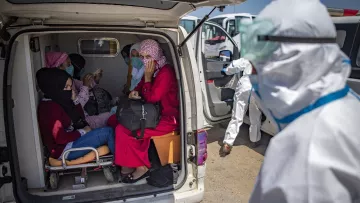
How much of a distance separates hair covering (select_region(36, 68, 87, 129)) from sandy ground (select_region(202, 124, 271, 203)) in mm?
Answer: 1838

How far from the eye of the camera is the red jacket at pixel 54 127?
235 cm

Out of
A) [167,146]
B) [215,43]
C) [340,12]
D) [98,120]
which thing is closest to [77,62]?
[98,120]

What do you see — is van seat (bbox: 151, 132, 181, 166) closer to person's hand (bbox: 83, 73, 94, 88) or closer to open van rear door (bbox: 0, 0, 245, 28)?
open van rear door (bbox: 0, 0, 245, 28)

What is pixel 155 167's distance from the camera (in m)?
2.66

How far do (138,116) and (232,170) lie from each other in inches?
78.6

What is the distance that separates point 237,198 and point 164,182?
117 centimetres

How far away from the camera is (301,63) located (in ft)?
3.32

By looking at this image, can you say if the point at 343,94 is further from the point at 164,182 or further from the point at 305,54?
the point at 164,182

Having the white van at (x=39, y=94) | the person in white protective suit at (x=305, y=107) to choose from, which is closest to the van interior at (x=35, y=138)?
the white van at (x=39, y=94)

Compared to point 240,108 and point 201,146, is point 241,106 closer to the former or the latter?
point 240,108

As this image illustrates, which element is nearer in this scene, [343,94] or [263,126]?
[343,94]

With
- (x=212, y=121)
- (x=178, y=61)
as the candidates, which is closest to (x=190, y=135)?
(x=178, y=61)

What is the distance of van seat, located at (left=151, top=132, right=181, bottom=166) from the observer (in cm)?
259

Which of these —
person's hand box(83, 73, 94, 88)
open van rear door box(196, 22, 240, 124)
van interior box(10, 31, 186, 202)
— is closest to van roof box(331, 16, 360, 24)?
open van rear door box(196, 22, 240, 124)
